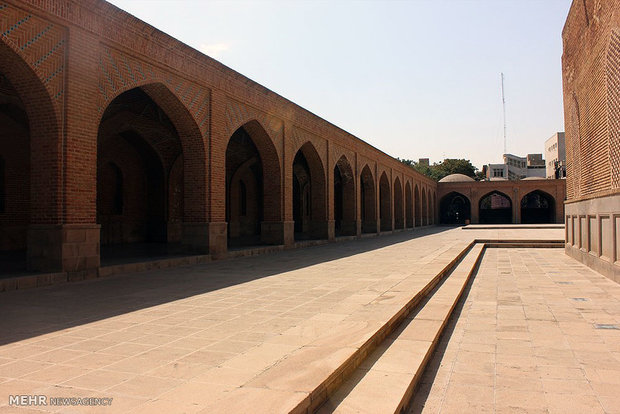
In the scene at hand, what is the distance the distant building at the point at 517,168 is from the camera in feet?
250

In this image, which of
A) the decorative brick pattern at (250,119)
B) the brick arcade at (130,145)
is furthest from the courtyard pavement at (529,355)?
the decorative brick pattern at (250,119)

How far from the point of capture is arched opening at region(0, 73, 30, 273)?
11.5 meters

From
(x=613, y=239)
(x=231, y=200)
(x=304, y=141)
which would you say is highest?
(x=304, y=141)

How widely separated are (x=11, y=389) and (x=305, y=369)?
1707 mm

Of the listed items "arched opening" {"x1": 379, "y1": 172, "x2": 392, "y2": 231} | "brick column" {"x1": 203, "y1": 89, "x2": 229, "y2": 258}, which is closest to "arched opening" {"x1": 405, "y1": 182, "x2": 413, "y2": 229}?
"arched opening" {"x1": 379, "y1": 172, "x2": 392, "y2": 231}

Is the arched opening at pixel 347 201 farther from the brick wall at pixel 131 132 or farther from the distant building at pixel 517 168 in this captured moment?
the distant building at pixel 517 168

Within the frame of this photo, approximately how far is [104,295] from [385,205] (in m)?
22.8

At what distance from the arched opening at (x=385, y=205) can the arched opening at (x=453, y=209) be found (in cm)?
1945

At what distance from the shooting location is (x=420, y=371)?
3.21m

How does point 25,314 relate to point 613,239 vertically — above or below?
below

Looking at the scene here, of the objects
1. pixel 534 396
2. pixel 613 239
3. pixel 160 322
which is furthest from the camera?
pixel 613 239

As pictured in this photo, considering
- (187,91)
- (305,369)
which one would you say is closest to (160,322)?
(305,369)

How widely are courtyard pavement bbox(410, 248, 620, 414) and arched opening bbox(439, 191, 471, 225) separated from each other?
4031 cm

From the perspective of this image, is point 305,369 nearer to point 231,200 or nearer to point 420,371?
point 420,371
